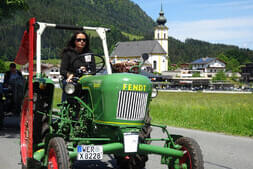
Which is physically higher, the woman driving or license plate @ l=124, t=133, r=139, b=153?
the woman driving

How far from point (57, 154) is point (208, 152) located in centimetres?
458

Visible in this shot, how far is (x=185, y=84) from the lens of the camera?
123375 mm

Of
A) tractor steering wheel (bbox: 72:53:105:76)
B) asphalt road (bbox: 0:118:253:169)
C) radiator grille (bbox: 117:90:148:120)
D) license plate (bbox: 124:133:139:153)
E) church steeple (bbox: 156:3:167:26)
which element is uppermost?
church steeple (bbox: 156:3:167:26)

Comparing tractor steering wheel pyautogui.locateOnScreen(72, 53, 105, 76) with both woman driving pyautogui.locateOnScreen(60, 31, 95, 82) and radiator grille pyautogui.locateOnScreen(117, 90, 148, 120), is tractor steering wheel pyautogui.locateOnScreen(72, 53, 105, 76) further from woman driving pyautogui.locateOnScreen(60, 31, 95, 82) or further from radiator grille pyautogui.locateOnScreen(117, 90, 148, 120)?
radiator grille pyautogui.locateOnScreen(117, 90, 148, 120)

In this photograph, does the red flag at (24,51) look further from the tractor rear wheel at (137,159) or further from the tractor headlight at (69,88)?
the tractor rear wheel at (137,159)

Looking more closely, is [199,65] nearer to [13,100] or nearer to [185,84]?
[185,84]

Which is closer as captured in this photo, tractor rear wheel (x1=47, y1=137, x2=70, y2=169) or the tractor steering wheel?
tractor rear wheel (x1=47, y1=137, x2=70, y2=169)

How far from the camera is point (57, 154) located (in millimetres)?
4004

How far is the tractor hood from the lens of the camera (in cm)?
426

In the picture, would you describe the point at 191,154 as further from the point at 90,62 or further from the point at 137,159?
the point at 90,62

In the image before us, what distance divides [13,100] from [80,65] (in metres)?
6.32

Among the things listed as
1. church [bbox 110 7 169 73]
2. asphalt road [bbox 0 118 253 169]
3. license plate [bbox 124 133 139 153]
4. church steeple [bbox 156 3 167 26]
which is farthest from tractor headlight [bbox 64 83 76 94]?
church steeple [bbox 156 3 167 26]

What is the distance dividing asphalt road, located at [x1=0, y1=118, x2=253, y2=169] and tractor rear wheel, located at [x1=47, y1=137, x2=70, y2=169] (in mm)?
1842

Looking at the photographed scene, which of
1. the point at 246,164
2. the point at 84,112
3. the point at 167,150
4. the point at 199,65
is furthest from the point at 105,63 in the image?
the point at 199,65
